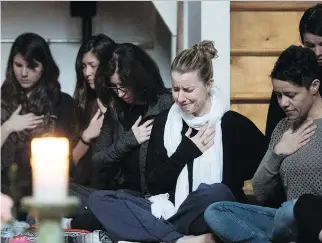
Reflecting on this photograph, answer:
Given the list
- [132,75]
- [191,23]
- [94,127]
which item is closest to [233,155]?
[132,75]

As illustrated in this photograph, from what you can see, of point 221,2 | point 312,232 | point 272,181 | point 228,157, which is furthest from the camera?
point 221,2

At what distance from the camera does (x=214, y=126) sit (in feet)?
8.93

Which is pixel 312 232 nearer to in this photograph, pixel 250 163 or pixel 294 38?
pixel 250 163

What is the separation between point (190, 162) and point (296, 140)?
0.46 metres

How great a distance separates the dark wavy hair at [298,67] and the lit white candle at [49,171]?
1609 mm

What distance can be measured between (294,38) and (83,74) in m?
0.89

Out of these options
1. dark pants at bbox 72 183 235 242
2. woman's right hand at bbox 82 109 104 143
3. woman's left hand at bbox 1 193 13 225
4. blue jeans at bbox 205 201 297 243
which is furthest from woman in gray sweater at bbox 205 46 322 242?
woman's left hand at bbox 1 193 13 225

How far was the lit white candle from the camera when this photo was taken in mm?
795

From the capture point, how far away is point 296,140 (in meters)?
2.40

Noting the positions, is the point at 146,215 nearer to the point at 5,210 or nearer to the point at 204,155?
the point at 204,155

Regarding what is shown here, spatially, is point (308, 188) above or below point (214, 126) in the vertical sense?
below

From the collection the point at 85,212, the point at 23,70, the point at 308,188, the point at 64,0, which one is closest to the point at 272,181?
the point at 308,188

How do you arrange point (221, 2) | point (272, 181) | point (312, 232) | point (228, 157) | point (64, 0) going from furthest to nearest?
point (64, 0) → point (221, 2) → point (228, 157) → point (272, 181) → point (312, 232)

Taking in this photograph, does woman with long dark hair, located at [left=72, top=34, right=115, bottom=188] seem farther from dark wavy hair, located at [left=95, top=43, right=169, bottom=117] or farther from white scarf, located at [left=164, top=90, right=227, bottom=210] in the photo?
white scarf, located at [left=164, top=90, right=227, bottom=210]
